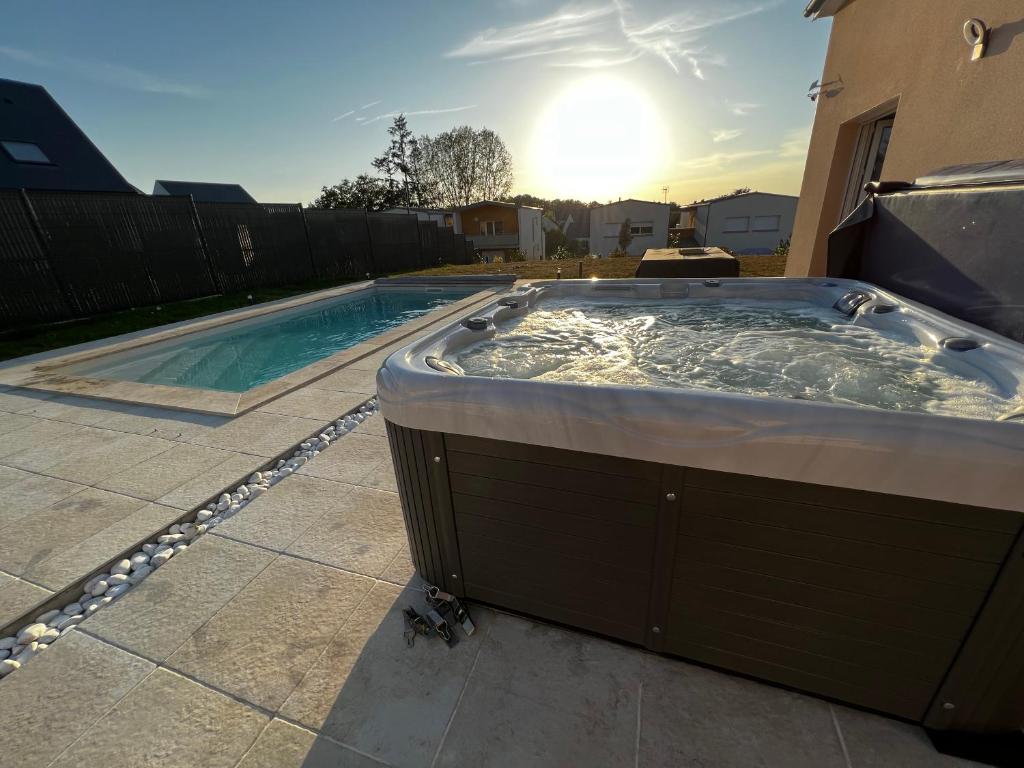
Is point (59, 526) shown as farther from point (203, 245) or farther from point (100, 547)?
point (203, 245)

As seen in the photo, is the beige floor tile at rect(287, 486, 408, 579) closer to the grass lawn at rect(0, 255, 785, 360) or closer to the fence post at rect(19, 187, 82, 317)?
the grass lawn at rect(0, 255, 785, 360)

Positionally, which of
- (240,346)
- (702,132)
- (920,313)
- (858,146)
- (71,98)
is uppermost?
(71,98)

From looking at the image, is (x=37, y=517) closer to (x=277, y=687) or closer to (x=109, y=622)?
(x=109, y=622)

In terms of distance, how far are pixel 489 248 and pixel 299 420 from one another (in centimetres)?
1944

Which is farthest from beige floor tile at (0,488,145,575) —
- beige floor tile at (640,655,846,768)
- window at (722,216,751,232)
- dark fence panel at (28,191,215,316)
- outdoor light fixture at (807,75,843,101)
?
window at (722,216,751,232)

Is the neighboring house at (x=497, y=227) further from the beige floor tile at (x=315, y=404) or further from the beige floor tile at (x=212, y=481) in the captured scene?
the beige floor tile at (x=212, y=481)

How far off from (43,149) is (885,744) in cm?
1960

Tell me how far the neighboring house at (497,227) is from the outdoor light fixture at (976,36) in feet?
58.5

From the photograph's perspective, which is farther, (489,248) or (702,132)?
(489,248)

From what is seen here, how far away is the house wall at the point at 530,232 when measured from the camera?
20.5 metres

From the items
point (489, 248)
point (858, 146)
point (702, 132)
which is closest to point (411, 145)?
point (489, 248)

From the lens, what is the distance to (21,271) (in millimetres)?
6184

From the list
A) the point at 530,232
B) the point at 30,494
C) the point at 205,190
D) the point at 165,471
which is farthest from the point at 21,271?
the point at 530,232

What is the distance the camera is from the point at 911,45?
3.55 meters
